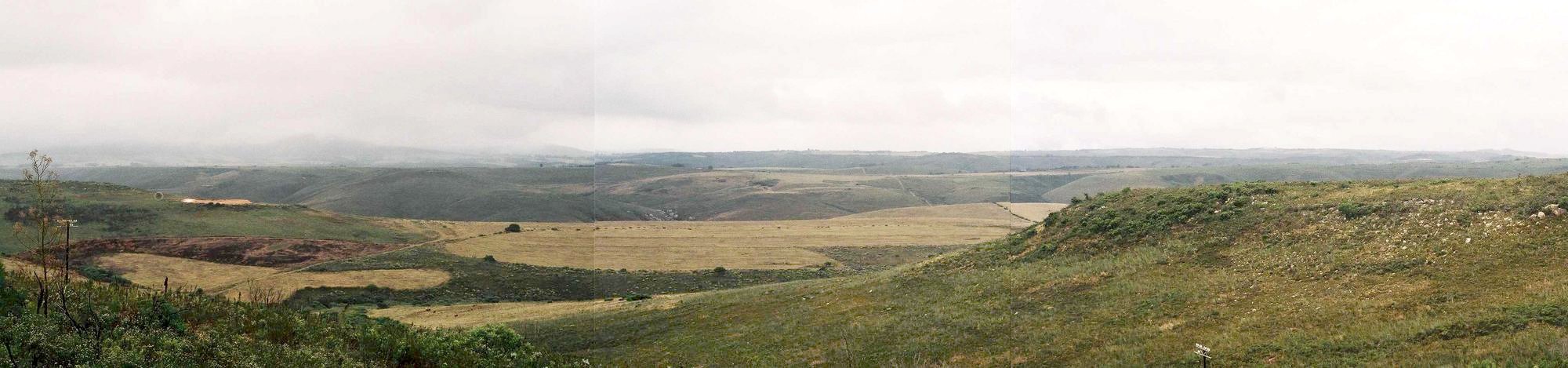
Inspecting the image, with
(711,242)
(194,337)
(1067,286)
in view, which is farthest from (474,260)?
(194,337)

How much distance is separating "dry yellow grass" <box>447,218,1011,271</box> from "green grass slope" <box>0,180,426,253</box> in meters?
19.5

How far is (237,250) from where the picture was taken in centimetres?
7406

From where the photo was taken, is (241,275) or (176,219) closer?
(241,275)

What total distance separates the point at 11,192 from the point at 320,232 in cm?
3459

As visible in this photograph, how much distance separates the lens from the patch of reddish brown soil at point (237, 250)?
Answer: 6894 centimetres

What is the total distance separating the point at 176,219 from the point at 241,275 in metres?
36.0

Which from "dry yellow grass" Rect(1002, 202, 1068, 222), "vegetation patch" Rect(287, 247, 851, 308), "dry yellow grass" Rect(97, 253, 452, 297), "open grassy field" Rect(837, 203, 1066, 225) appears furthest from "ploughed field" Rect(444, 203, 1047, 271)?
"dry yellow grass" Rect(97, 253, 452, 297)

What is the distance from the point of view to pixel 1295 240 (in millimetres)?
27516

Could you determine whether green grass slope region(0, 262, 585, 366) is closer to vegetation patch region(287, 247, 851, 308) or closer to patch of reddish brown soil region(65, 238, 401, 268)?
vegetation patch region(287, 247, 851, 308)

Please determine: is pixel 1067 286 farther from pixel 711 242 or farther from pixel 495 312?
pixel 711 242

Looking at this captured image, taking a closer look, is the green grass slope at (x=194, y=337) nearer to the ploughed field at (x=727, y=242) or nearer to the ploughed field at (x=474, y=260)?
the ploughed field at (x=474, y=260)

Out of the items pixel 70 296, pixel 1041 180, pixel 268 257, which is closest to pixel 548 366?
pixel 70 296

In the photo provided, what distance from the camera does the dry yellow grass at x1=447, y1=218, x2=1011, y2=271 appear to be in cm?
7731

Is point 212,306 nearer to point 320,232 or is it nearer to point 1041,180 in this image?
point 320,232
